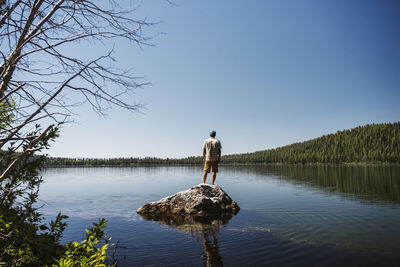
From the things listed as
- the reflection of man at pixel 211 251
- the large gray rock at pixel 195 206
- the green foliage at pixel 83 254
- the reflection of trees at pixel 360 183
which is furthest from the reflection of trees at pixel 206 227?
the reflection of trees at pixel 360 183

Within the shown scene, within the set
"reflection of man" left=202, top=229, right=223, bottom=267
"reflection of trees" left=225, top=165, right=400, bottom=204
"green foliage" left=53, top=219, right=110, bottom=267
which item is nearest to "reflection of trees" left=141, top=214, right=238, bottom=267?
"reflection of man" left=202, top=229, right=223, bottom=267

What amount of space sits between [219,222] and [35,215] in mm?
7957

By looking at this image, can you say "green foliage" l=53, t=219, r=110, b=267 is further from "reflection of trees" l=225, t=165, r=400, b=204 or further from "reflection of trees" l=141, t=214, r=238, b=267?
"reflection of trees" l=225, t=165, r=400, b=204

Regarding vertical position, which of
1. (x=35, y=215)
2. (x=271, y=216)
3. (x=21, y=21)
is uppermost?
(x=21, y=21)

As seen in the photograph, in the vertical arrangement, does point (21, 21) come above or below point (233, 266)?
above

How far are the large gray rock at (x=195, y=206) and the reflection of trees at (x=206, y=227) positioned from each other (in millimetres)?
239

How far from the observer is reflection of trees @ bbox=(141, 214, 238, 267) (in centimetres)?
651

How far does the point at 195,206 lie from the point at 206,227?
116 inches

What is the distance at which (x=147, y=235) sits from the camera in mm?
8781

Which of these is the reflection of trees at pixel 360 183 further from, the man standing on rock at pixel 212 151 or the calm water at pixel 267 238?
the man standing on rock at pixel 212 151

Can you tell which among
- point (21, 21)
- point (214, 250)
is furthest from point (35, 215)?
point (214, 250)

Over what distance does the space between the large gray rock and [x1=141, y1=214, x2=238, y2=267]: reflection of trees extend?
0.24 meters

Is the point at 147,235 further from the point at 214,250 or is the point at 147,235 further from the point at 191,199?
the point at 191,199

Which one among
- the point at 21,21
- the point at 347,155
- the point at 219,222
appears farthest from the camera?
the point at 347,155
